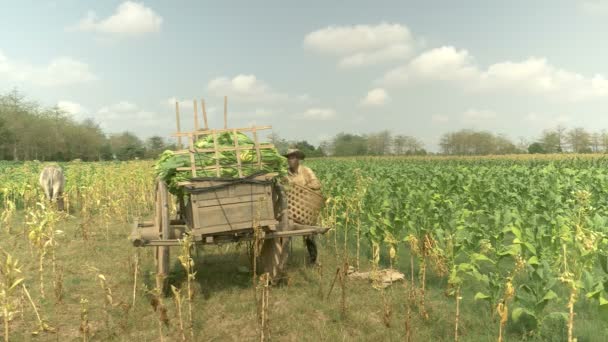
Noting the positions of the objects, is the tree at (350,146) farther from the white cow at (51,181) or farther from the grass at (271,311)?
the grass at (271,311)

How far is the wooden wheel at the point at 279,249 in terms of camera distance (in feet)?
18.8

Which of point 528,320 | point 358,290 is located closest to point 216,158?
point 358,290

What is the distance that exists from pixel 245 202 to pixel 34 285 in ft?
12.9

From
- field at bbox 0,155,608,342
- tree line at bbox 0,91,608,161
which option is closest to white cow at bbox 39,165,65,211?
field at bbox 0,155,608,342

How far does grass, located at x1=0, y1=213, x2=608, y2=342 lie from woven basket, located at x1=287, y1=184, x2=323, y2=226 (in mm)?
926

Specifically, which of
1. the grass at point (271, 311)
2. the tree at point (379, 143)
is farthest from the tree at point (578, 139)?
the grass at point (271, 311)

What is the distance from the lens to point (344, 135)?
356 ft

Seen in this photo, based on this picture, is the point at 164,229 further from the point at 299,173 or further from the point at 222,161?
the point at 299,173

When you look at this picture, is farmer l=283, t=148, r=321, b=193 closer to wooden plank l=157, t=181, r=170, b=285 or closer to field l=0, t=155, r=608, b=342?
field l=0, t=155, r=608, b=342

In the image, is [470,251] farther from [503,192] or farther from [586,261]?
[503,192]

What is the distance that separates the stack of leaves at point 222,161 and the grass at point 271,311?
1.48 metres

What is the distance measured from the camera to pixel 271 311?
5.08 meters

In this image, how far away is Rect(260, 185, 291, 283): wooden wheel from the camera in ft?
18.8

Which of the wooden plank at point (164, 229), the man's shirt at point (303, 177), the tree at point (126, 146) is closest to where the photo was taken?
the wooden plank at point (164, 229)
